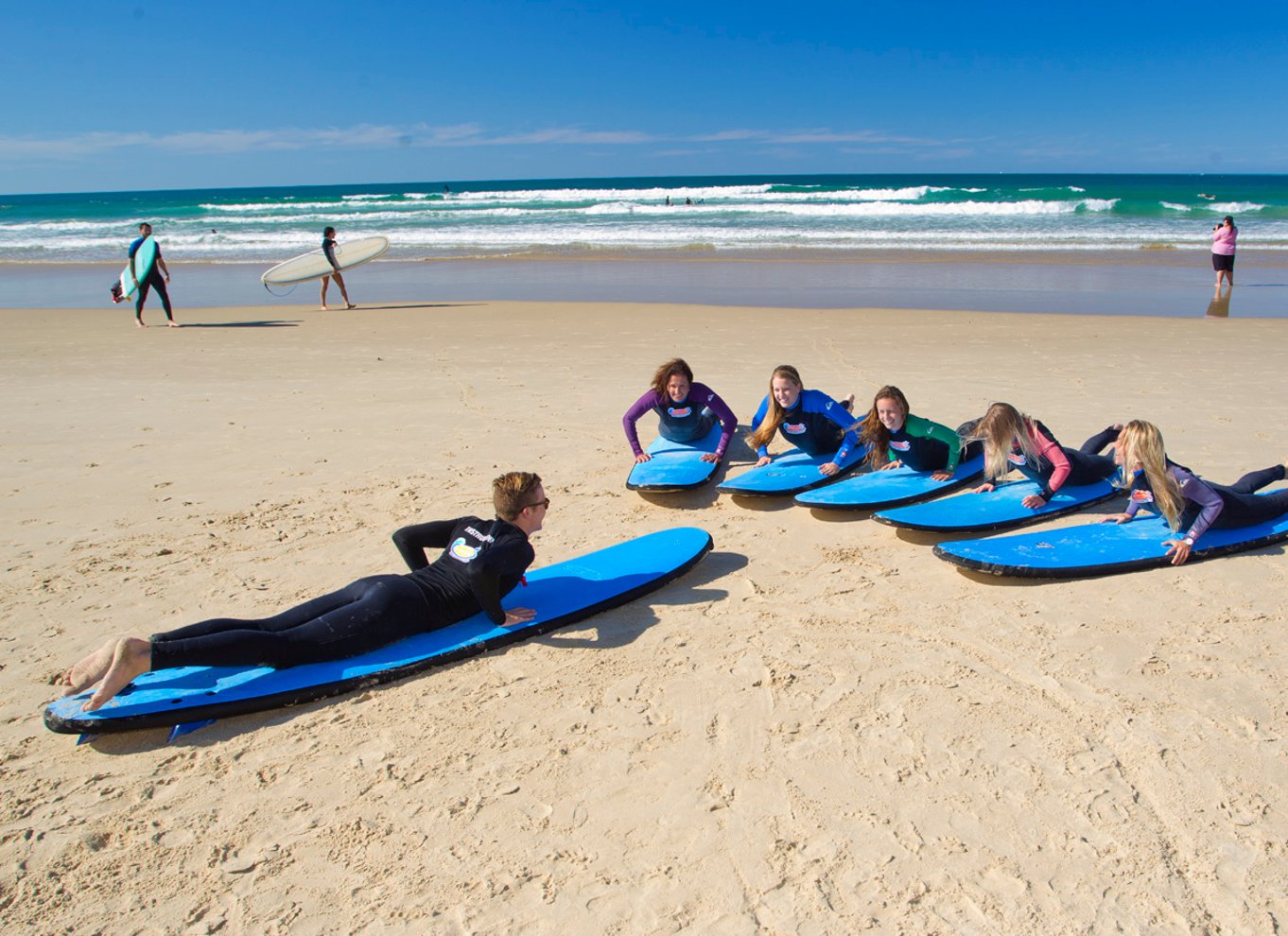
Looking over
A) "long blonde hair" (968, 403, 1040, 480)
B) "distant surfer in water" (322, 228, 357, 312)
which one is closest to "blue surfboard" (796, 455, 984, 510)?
"long blonde hair" (968, 403, 1040, 480)

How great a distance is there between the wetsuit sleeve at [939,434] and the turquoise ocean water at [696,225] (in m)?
20.6

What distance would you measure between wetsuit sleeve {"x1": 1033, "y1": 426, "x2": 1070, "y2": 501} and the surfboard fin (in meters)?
4.83

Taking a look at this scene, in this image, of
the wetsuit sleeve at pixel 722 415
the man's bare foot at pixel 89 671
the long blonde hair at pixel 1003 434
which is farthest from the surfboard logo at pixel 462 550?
the long blonde hair at pixel 1003 434

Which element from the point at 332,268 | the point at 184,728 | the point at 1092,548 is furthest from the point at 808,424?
the point at 332,268

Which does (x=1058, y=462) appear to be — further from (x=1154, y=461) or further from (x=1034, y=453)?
(x=1154, y=461)

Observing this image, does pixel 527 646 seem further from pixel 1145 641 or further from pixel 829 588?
pixel 1145 641

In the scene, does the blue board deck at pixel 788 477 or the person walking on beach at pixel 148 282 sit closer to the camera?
the blue board deck at pixel 788 477

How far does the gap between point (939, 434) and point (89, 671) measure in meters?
5.17

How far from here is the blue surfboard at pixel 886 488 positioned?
589cm

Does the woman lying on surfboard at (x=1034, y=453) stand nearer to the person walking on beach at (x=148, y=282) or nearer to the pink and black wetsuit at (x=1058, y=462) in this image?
the pink and black wetsuit at (x=1058, y=462)

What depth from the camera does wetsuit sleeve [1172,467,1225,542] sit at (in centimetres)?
488

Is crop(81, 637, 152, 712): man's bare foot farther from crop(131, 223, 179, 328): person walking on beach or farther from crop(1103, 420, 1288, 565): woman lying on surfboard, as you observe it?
crop(131, 223, 179, 328): person walking on beach

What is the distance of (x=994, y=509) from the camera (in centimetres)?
566

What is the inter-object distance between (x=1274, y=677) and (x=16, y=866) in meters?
5.02
